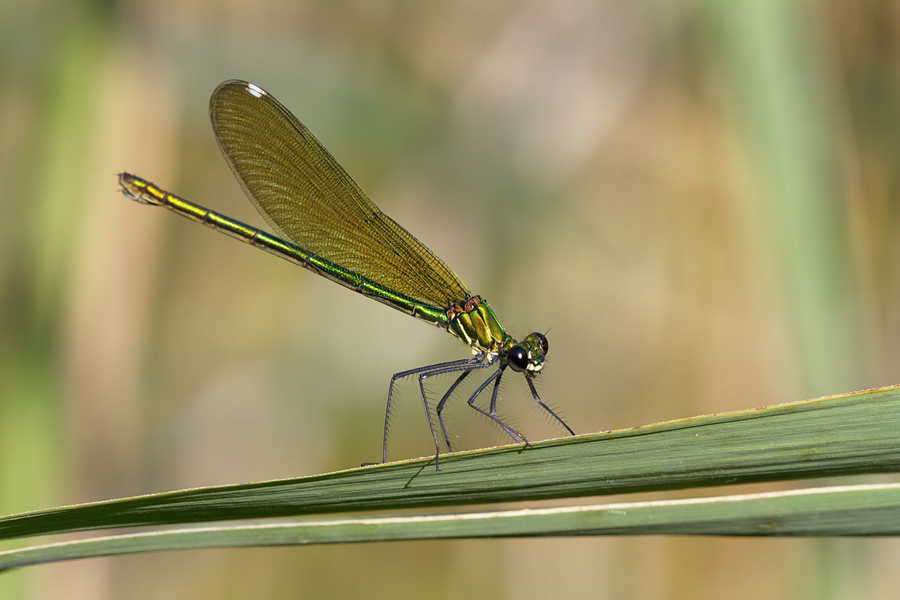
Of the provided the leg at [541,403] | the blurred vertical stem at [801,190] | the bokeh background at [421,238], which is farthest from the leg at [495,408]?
the blurred vertical stem at [801,190]

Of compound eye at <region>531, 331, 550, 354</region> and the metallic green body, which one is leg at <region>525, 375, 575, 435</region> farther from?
compound eye at <region>531, 331, 550, 354</region>

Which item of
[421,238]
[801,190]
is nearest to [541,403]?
[801,190]

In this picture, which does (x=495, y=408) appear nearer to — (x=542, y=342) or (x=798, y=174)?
(x=542, y=342)

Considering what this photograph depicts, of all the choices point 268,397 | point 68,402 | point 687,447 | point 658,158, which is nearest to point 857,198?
point 658,158

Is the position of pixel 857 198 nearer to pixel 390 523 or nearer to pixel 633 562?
pixel 633 562

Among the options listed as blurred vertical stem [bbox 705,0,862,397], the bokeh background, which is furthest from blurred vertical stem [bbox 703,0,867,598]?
the bokeh background

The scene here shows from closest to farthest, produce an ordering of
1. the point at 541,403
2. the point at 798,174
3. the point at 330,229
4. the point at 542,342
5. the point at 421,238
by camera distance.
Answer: the point at 798,174 → the point at 541,403 → the point at 542,342 → the point at 330,229 → the point at 421,238
